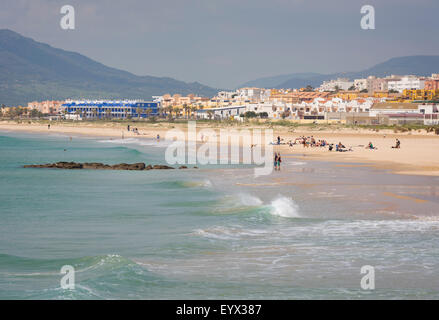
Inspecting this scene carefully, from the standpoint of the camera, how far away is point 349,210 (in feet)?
53.9

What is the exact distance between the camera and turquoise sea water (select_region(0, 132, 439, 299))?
9680mm

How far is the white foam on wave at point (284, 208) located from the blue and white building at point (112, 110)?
129469 millimetres

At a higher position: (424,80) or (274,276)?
(424,80)

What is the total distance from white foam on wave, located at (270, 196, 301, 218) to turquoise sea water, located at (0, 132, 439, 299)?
0.17 feet

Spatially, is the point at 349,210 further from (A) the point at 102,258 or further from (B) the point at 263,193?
(A) the point at 102,258

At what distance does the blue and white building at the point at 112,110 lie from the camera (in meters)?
150

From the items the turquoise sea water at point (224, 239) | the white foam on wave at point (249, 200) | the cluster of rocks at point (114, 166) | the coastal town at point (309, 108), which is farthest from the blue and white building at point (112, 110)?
the white foam on wave at point (249, 200)

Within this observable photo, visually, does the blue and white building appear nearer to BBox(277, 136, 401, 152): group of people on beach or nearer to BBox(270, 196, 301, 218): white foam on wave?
BBox(277, 136, 401, 152): group of people on beach

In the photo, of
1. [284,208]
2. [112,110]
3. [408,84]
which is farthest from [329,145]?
[408,84]

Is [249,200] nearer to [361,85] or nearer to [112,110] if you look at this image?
[112,110]

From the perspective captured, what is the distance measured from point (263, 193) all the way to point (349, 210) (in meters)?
4.58

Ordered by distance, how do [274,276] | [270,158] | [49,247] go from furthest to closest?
[270,158] → [49,247] → [274,276]

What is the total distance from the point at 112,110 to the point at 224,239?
474 feet
